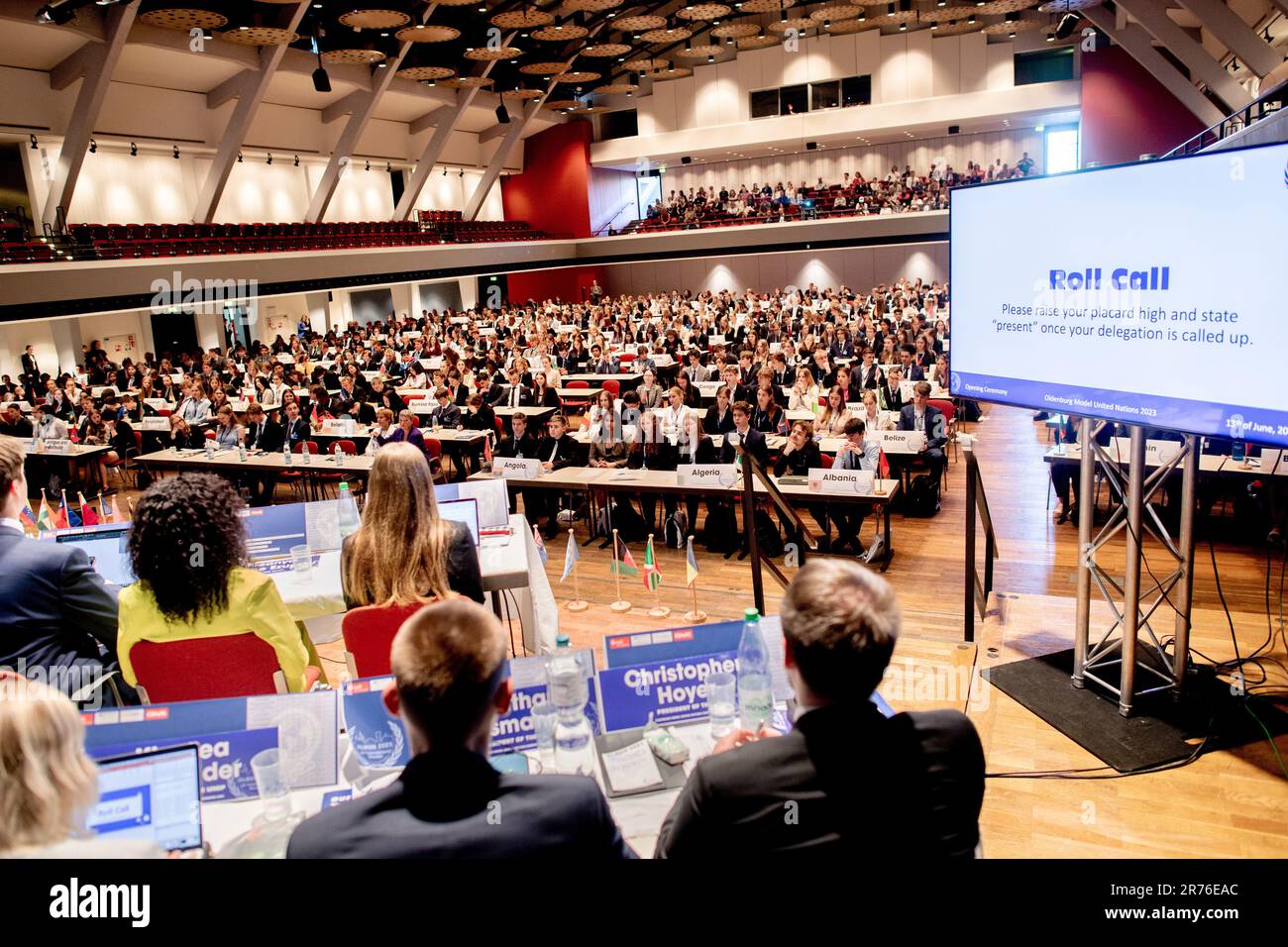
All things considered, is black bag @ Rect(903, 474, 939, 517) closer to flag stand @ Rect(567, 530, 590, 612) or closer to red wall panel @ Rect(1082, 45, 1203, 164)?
flag stand @ Rect(567, 530, 590, 612)

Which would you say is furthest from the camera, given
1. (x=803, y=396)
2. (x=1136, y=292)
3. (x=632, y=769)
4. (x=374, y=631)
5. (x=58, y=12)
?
(x=58, y=12)

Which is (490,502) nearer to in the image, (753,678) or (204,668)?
(204,668)

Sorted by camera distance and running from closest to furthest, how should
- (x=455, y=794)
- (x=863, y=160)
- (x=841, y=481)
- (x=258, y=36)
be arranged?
(x=455, y=794)
(x=841, y=481)
(x=258, y=36)
(x=863, y=160)

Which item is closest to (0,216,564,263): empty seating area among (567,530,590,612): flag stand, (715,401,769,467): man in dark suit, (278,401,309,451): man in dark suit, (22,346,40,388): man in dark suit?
(22,346,40,388): man in dark suit

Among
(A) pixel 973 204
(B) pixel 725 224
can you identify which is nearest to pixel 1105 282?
(A) pixel 973 204

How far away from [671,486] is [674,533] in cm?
73

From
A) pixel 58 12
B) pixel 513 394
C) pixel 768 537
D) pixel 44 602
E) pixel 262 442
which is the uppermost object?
pixel 58 12

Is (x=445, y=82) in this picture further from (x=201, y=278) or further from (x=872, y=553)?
(x=872, y=553)

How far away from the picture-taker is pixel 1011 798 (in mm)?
3645

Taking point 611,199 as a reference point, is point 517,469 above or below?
below

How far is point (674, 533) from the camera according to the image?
7.86m

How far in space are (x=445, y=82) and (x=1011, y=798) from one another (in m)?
25.0

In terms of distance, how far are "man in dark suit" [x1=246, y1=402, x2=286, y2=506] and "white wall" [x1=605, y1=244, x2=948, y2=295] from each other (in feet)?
75.8

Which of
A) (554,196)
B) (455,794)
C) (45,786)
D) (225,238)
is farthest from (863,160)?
(45,786)
